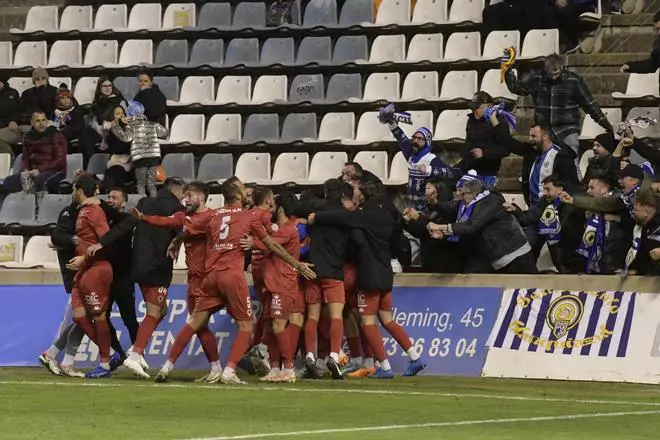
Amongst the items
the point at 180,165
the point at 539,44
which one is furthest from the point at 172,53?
the point at 539,44

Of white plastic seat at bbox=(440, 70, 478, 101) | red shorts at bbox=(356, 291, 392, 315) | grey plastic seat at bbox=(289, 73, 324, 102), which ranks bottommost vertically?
red shorts at bbox=(356, 291, 392, 315)

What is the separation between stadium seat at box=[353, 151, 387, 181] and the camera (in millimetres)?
22156

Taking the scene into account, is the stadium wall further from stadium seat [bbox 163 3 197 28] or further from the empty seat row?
stadium seat [bbox 163 3 197 28]

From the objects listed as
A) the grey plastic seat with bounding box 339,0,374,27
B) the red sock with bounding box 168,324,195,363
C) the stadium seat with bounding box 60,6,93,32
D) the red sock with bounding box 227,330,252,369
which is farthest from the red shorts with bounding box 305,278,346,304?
the stadium seat with bounding box 60,6,93,32

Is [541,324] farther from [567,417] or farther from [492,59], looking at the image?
[492,59]

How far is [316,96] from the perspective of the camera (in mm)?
24297

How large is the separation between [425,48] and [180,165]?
4192 millimetres

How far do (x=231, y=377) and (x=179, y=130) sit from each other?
9169mm

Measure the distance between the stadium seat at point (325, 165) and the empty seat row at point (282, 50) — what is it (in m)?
2.39

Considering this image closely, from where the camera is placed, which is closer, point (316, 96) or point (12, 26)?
point (316, 96)

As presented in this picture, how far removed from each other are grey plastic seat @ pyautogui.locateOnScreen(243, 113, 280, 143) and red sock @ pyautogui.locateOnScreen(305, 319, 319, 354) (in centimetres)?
680

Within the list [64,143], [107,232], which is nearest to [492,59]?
[64,143]

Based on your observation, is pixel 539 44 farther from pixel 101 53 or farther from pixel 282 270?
pixel 282 270

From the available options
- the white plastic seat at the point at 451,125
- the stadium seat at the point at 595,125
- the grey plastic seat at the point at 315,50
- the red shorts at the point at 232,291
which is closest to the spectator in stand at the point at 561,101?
the stadium seat at the point at 595,125
